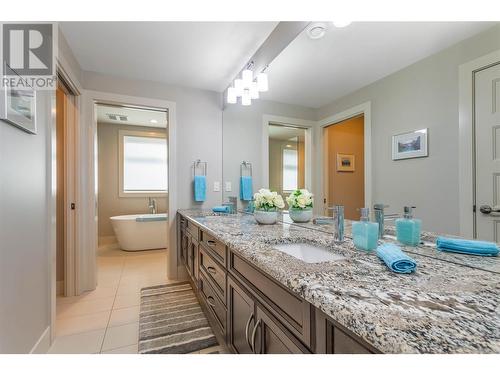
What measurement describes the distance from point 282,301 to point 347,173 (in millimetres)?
895

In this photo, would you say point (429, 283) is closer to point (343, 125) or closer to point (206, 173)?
point (343, 125)

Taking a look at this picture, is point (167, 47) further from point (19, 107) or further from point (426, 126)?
point (426, 126)

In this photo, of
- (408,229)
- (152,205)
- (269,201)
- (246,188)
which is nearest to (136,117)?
(152,205)

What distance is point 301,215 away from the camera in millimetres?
1611

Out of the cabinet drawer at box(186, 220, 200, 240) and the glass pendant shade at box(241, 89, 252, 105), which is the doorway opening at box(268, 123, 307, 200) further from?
the cabinet drawer at box(186, 220, 200, 240)

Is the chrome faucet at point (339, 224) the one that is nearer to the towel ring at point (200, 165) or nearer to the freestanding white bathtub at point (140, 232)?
the towel ring at point (200, 165)

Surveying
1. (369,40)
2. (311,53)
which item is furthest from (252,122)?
(369,40)

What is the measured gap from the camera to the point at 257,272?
2.77 ft

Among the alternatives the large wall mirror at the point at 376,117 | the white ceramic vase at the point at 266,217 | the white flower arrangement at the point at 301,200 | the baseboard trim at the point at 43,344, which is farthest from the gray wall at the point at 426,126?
the baseboard trim at the point at 43,344

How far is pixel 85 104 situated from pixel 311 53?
2.23m

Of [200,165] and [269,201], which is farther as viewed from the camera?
[200,165]

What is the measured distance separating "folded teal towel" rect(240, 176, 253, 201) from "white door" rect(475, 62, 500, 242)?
5.22 feet

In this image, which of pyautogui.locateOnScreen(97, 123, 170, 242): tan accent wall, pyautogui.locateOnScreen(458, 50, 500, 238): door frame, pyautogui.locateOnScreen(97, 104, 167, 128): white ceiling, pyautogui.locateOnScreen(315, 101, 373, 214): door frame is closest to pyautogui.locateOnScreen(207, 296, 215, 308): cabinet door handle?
pyautogui.locateOnScreen(315, 101, 373, 214): door frame

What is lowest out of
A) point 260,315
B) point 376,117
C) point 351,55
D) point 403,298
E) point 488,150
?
point 260,315
